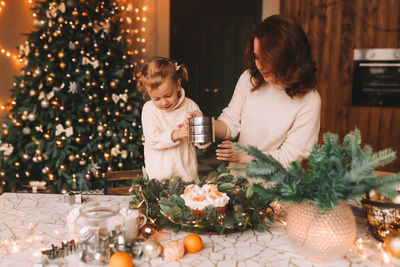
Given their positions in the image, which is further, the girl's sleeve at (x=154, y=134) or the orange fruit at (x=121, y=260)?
the girl's sleeve at (x=154, y=134)

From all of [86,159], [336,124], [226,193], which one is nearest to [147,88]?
[226,193]

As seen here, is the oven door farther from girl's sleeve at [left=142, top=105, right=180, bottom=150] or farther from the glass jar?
the glass jar

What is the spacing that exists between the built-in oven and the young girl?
216cm

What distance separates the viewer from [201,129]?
136cm

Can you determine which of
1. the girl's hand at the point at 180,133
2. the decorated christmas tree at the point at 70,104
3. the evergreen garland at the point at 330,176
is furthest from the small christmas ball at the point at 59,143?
the evergreen garland at the point at 330,176

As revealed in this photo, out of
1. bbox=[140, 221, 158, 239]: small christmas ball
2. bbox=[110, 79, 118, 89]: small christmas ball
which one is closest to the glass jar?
bbox=[140, 221, 158, 239]: small christmas ball

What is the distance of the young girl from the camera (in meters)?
1.69

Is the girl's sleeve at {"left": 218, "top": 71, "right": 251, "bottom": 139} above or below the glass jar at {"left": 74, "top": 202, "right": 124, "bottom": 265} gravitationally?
above

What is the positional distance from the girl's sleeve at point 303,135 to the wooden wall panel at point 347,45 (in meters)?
1.83

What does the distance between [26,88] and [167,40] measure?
2.01 meters

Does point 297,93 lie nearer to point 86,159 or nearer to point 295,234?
point 295,234

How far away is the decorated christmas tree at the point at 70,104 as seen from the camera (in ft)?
11.2

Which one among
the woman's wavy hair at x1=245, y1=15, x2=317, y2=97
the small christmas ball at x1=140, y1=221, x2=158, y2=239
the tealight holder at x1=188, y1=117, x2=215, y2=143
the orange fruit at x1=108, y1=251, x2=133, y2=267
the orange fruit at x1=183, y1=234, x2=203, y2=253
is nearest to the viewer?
the orange fruit at x1=108, y1=251, x2=133, y2=267

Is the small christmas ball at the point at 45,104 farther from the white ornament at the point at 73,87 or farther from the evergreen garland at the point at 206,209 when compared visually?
the evergreen garland at the point at 206,209
